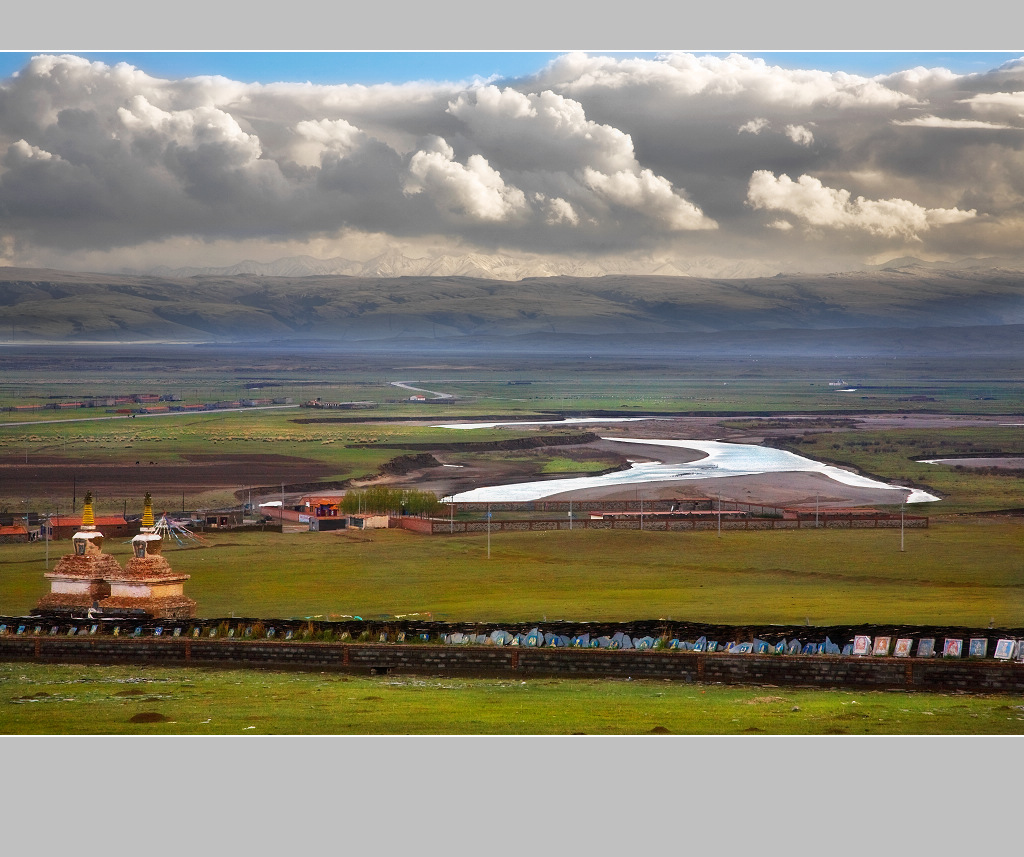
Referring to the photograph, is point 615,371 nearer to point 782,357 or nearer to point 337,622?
point 782,357

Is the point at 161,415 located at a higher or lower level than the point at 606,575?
higher

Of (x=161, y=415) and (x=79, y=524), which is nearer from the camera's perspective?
(x=79, y=524)

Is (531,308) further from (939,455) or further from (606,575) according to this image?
(606,575)

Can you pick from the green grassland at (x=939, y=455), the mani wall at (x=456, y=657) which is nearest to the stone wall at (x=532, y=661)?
the mani wall at (x=456, y=657)

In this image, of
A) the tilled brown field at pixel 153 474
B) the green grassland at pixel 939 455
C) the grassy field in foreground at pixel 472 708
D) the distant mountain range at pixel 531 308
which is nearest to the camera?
the grassy field in foreground at pixel 472 708

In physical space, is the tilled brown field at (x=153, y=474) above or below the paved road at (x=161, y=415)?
below

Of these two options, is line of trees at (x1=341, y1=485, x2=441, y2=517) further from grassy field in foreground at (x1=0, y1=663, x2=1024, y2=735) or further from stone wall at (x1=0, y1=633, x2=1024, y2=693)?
grassy field in foreground at (x1=0, y1=663, x2=1024, y2=735)

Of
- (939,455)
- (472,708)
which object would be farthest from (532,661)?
(939,455)

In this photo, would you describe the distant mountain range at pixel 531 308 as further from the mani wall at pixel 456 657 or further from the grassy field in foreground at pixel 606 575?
the mani wall at pixel 456 657
